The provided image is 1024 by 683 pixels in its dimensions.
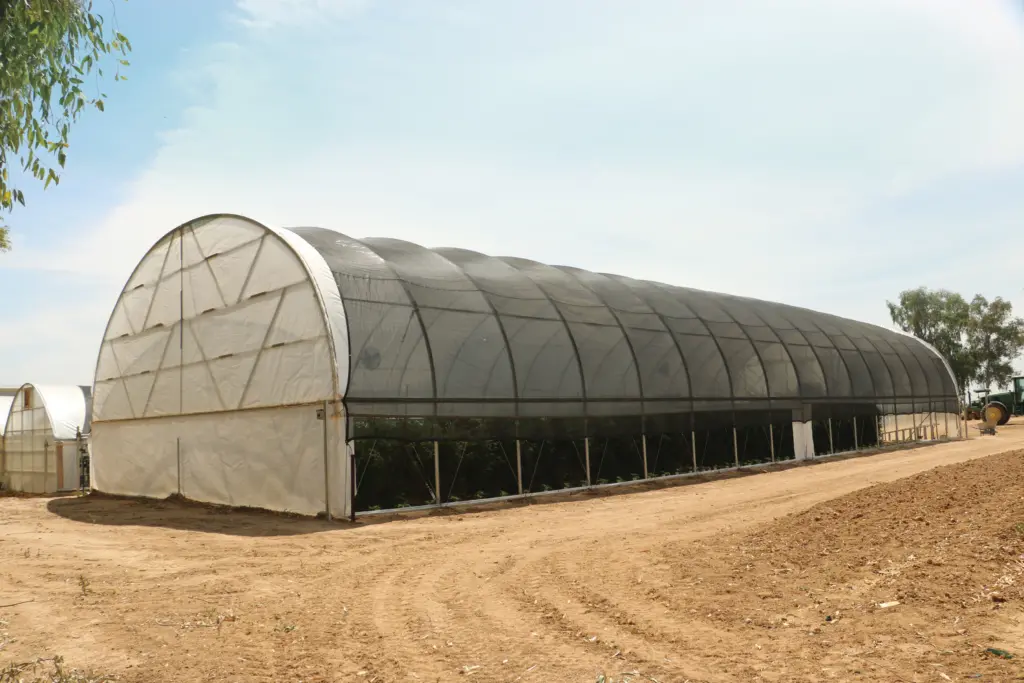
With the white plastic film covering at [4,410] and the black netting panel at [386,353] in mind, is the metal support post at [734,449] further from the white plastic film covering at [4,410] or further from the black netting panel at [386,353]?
the white plastic film covering at [4,410]

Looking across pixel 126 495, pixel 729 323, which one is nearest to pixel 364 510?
pixel 126 495

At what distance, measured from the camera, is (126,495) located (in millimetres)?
28406

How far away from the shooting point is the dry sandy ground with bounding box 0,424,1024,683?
293 inches

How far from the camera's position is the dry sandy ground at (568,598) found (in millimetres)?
7434

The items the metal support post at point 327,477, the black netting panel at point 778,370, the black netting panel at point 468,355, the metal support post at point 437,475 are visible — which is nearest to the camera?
the metal support post at point 327,477

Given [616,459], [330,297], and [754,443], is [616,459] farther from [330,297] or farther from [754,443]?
[330,297]

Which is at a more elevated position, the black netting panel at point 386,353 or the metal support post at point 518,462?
the black netting panel at point 386,353

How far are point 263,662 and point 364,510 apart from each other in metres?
11.3

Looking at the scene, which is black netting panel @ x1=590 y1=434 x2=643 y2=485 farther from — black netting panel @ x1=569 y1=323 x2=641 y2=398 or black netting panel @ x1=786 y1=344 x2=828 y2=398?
black netting panel @ x1=786 y1=344 x2=828 y2=398

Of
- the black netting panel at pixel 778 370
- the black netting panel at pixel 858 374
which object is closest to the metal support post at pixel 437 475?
the black netting panel at pixel 778 370

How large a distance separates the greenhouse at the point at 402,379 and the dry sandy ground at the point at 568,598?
144 inches

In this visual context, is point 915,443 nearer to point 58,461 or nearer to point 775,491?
point 775,491

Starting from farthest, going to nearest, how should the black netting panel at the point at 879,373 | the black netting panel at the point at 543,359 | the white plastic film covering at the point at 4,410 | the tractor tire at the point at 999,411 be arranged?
the tractor tire at the point at 999,411 → the white plastic film covering at the point at 4,410 → the black netting panel at the point at 879,373 → the black netting panel at the point at 543,359

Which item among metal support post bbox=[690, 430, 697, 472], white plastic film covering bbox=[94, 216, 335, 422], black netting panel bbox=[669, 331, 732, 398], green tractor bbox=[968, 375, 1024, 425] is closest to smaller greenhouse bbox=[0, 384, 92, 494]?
white plastic film covering bbox=[94, 216, 335, 422]
